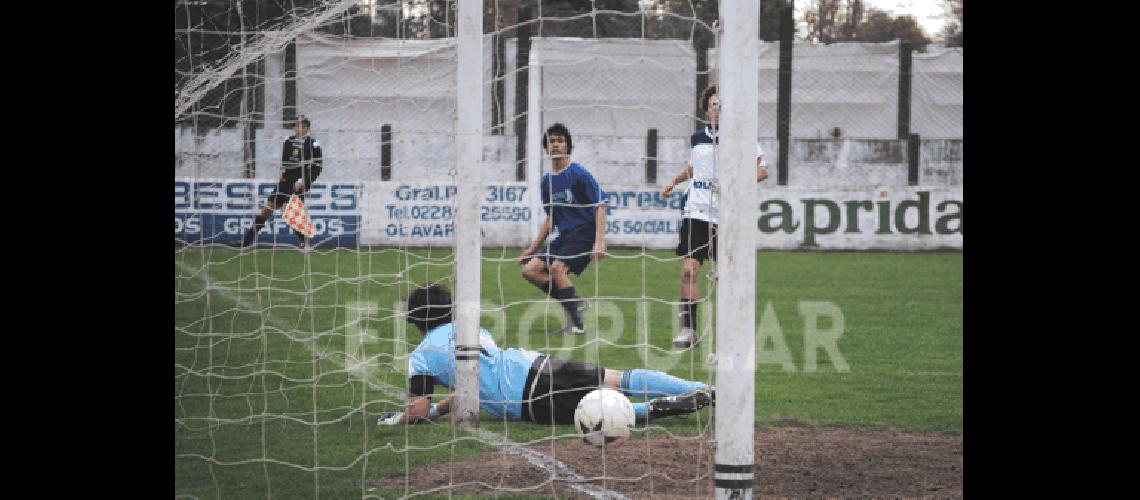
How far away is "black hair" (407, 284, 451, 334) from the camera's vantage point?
6.15 m

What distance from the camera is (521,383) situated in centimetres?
604

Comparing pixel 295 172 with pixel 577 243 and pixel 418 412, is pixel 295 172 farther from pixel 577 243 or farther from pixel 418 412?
pixel 418 412

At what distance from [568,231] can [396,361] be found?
1.95 meters

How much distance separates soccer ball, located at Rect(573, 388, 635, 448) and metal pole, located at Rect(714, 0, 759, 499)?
1.46 metres

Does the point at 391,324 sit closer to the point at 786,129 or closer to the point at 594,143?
the point at 594,143

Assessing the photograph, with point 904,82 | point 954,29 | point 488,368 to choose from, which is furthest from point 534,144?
point 488,368

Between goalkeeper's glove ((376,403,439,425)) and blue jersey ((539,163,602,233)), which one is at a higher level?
blue jersey ((539,163,602,233))

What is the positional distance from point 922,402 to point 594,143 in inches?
438

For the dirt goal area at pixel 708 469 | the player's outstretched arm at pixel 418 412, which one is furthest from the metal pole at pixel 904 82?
the player's outstretched arm at pixel 418 412

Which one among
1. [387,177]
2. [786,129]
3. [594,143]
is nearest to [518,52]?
[594,143]

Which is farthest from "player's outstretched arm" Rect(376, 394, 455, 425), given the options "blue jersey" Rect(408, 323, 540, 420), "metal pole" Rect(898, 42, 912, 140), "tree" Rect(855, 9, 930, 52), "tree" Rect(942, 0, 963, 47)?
"tree" Rect(942, 0, 963, 47)

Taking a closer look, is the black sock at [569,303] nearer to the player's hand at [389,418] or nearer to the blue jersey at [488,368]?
the blue jersey at [488,368]

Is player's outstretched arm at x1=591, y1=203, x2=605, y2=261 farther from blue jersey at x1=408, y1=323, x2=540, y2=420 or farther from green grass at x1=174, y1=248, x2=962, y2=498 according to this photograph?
blue jersey at x1=408, y1=323, x2=540, y2=420

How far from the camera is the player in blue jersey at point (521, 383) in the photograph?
230 inches
